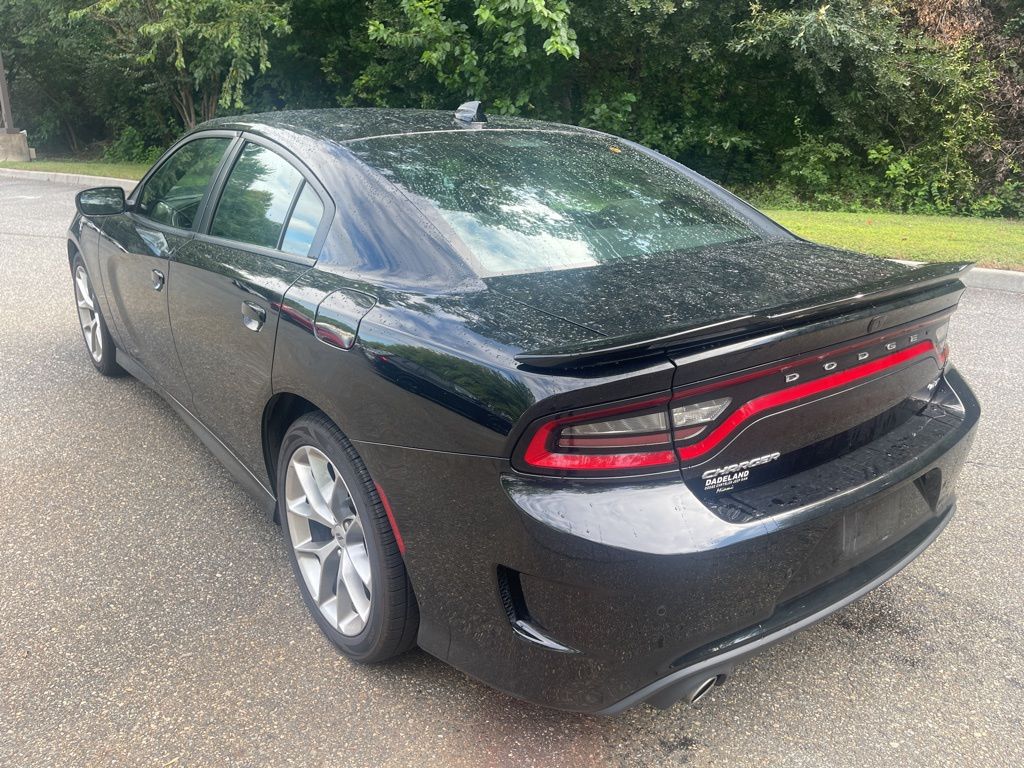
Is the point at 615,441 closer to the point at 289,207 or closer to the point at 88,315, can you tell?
the point at 289,207

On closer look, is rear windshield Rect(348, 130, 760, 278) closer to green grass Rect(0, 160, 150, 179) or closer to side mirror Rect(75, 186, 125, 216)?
side mirror Rect(75, 186, 125, 216)

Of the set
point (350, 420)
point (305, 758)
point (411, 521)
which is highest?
point (350, 420)

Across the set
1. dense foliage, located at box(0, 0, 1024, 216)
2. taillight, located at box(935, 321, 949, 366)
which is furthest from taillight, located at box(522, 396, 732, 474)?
dense foliage, located at box(0, 0, 1024, 216)

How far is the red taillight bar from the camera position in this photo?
1909 mm

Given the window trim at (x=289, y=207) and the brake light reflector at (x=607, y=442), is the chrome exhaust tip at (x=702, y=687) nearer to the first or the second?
the brake light reflector at (x=607, y=442)

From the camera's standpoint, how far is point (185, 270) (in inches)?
129

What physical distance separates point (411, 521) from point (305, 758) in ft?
2.20

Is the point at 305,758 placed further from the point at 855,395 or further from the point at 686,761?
the point at 855,395

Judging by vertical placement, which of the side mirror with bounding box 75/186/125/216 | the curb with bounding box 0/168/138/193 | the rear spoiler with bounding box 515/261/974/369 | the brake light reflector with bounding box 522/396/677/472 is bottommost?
the curb with bounding box 0/168/138/193

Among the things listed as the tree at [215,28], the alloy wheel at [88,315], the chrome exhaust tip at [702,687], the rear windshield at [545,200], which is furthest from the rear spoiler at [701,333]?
the tree at [215,28]

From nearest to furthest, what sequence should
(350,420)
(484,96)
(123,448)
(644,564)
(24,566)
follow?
(644,564) < (350,420) < (24,566) < (123,448) < (484,96)

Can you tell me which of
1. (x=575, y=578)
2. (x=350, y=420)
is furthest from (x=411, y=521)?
(x=575, y=578)

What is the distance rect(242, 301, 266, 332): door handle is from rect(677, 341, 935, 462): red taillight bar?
→ 4.83 feet

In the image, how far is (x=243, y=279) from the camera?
9.38 feet
